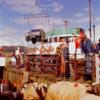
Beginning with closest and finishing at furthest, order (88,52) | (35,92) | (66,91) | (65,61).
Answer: (66,91)
(88,52)
(35,92)
(65,61)

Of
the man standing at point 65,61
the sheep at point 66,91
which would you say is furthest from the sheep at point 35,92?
the sheep at point 66,91

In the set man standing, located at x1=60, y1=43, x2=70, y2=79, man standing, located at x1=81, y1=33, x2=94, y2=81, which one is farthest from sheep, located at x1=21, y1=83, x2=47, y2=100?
man standing, located at x1=81, y1=33, x2=94, y2=81

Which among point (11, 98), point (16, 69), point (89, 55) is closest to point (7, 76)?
point (16, 69)

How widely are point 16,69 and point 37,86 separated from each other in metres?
9.50

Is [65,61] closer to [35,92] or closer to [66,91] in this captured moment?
[35,92]

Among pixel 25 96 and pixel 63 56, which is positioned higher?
pixel 63 56

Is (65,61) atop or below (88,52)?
below

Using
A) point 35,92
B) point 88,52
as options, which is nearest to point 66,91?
point 88,52

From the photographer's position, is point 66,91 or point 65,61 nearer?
point 66,91

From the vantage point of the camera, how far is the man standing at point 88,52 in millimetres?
13695

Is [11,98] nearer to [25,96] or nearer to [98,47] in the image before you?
[25,96]

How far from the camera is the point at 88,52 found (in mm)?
13930

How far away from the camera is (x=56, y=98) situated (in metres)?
12.8

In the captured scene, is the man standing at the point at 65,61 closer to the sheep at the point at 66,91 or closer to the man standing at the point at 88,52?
the man standing at the point at 88,52
